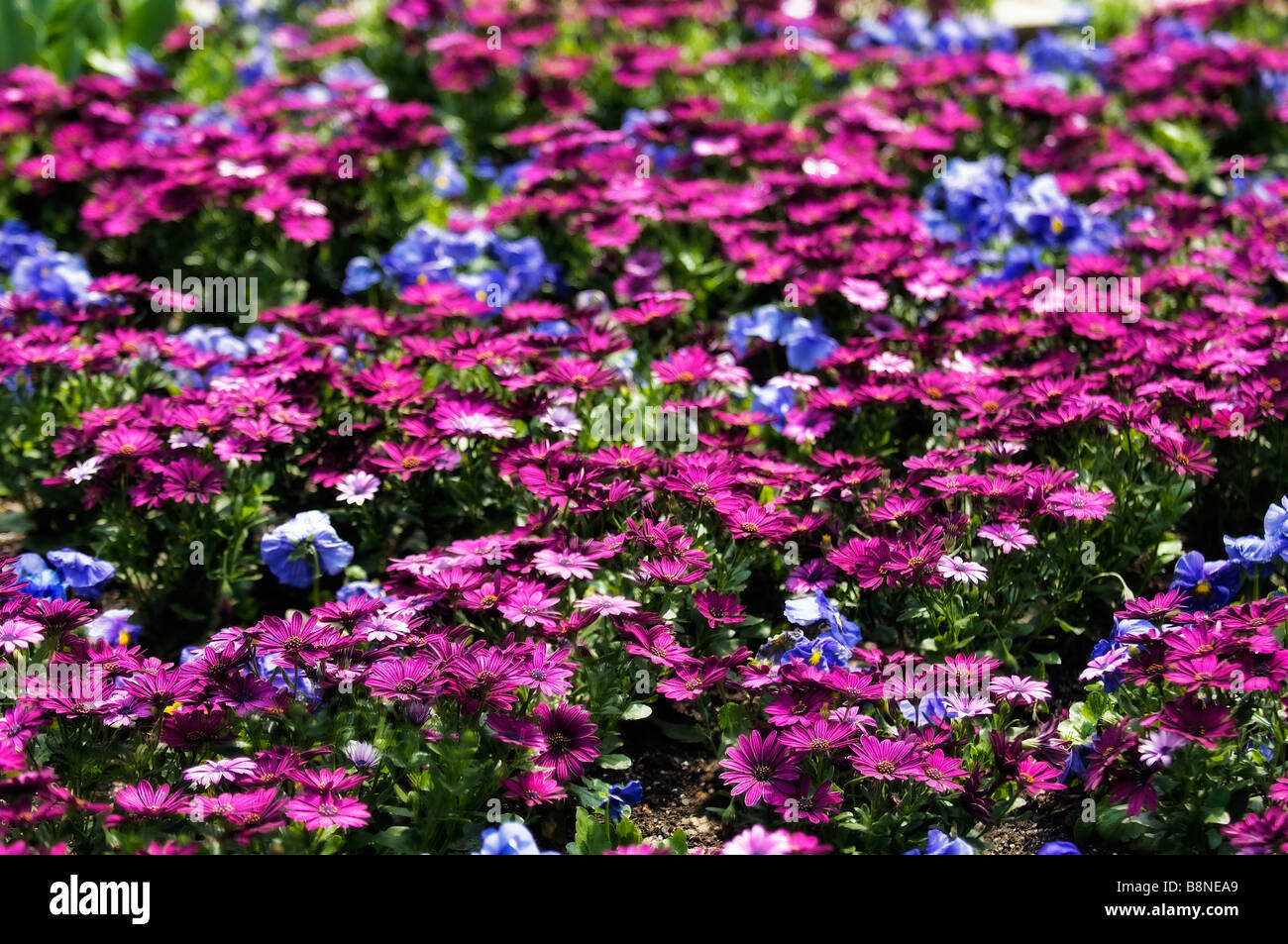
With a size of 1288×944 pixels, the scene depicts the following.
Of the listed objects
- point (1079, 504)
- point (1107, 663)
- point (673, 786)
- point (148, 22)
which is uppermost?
point (148, 22)

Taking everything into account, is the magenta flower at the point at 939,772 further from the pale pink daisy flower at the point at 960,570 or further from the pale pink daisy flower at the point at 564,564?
the pale pink daisy flower at the point at 564,564

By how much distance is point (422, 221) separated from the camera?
5.25 metres

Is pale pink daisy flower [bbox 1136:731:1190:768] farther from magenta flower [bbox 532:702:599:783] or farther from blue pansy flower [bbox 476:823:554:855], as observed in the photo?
blue pansy flower [bbox 476:823:554:855]

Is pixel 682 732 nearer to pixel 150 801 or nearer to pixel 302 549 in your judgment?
pixel 302 549

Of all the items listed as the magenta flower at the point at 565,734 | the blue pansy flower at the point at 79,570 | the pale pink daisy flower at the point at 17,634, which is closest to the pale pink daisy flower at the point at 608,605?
the magenta flower at the point at 565,734

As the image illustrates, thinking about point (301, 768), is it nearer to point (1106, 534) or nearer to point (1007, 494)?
point (1007, 494)

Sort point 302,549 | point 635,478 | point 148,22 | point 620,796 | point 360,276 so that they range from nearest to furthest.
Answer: point 620,796, point 635,478, point 302,549, point 360,276, point 148,22

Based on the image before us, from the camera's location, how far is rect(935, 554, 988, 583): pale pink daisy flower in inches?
115

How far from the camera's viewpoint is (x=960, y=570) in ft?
9.72

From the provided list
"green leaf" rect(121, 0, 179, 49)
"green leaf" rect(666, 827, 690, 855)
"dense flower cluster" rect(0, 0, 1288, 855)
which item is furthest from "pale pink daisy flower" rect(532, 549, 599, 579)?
"green leaf" rect(121, 0, 179, 49)

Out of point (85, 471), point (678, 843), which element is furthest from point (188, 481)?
point (678, 843)

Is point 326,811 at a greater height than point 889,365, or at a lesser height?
lesser

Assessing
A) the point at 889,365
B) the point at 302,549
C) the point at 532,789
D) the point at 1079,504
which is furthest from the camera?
the point at 889,365
